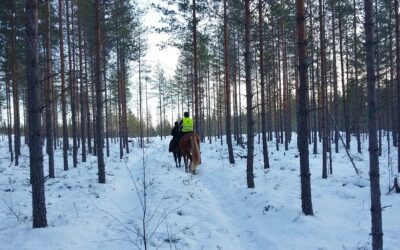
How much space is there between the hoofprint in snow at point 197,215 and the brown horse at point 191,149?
1.71m

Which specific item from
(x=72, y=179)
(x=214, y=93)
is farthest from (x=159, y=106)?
(x=72, y=179)

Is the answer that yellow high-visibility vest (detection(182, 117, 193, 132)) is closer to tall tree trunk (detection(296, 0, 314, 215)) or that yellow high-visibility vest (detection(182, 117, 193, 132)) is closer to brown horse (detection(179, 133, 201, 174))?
brown horse (detection(179, 133, 201, 174))

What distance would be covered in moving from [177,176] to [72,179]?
14.0 feet

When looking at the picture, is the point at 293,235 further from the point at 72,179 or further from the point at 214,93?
the point at 214,93

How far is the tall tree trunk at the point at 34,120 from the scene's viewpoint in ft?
24.1

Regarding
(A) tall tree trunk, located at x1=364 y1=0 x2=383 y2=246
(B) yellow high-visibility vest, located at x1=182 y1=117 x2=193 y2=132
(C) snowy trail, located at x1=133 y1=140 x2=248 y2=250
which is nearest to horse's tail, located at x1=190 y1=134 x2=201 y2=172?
(B) yellow high-visibility vest, located at x1=182 y1=117 x2=193 y2=132

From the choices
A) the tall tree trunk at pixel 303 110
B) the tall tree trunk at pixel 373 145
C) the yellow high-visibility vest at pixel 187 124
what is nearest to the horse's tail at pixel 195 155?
the yellow high-visibility vest at pixel 187 124

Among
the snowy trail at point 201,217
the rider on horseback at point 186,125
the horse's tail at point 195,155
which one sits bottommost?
the snowy trail at point 201,217

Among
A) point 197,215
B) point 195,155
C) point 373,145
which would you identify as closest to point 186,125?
point 195,155

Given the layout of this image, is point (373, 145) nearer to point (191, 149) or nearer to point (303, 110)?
point (303, 110)

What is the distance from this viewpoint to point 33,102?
7301 mm

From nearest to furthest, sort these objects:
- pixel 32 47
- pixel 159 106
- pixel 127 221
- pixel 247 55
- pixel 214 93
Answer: pixel 32 47 → pixel 127 221 → pixel 247 55 → pixel 214 93 → pixel 159 106

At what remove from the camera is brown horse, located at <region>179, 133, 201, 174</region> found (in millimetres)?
15609

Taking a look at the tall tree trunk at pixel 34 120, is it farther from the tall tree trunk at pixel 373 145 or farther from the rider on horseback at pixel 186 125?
the rider on horseback at pixel 186 125
